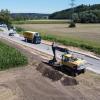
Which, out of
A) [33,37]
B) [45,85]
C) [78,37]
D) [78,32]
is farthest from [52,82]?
[78,32]

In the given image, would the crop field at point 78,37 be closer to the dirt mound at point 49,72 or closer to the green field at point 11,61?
the green field at point 11,61

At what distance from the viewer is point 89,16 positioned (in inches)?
5669

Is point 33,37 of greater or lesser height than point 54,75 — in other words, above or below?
above

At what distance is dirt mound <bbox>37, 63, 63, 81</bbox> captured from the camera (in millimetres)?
26948

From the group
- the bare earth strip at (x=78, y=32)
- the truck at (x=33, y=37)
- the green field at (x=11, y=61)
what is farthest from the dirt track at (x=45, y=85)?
the bare earth strip at (x=78, y=32)

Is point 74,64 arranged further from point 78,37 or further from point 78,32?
point 78,32

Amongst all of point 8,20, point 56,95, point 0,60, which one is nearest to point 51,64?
point 0,60

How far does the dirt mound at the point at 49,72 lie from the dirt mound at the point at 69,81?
839 mm

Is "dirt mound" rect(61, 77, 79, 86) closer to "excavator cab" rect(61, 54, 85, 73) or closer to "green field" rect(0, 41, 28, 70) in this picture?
"excavator cab" rect(61, 54, 85, 73)

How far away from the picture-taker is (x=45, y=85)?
2498 cm

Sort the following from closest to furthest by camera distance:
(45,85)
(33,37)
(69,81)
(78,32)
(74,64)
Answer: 1. (45,85)
2. (69,81)
3. (74,64)
4. (33,37)
5. (78,32)

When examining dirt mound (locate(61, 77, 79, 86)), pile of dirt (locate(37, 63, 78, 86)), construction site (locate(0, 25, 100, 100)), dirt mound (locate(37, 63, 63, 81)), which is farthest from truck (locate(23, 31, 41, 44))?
dirt mound (locate(61, 77, 79, 86))

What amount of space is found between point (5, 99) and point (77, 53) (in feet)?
73.0

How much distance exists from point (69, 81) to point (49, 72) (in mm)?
3483
